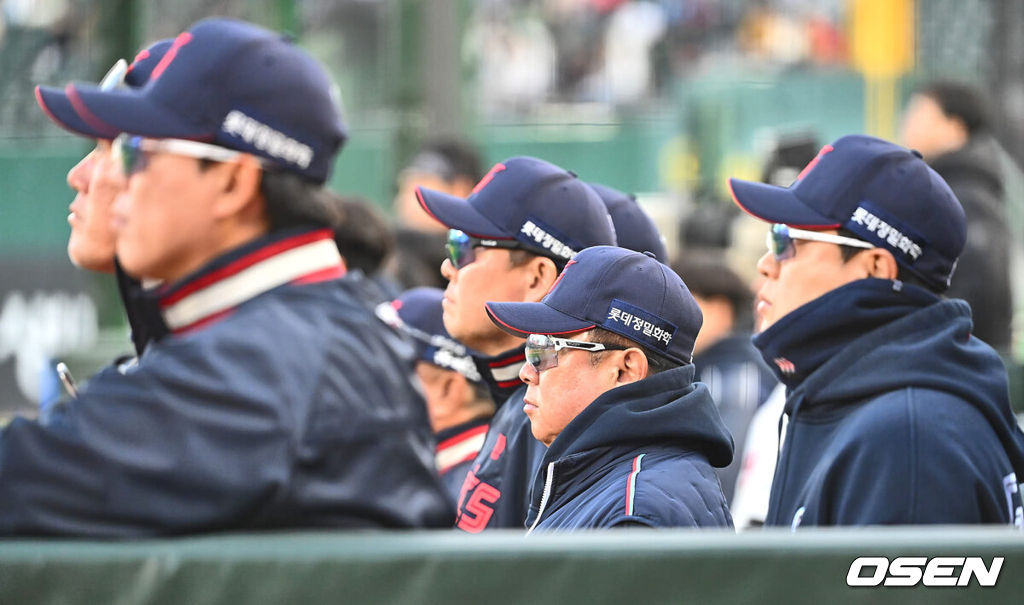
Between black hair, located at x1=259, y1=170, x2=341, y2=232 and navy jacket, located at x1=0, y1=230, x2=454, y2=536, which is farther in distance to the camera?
black hair, located at x1=259, y1=170, x2=341, y2=232

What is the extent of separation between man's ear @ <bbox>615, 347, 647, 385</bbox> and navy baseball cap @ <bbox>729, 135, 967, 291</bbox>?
1.90 ft

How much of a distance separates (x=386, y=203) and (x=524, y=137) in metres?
4.05

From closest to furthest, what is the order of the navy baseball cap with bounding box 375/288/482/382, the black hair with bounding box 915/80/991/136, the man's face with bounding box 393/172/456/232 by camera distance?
1. the navy baseball cap with bounding box 375/288/482/382
2. the black hair with bounding box 915/80/991/136
3. the man's face with bounding box 393/172/456/232

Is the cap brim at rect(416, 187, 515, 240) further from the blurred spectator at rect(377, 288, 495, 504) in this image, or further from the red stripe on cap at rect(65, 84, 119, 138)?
the red stripe on cap at rect(65, 84, 119, 138)

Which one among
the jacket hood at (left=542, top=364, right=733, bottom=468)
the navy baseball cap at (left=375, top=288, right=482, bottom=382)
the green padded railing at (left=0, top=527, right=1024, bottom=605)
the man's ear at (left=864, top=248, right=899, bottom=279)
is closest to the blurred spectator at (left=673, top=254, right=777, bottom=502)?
the navy baseball cap at (left=375, top=288, right=482, bottom=382)

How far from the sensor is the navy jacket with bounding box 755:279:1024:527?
131 inches

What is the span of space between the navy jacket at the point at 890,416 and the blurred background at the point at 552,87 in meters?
3.57

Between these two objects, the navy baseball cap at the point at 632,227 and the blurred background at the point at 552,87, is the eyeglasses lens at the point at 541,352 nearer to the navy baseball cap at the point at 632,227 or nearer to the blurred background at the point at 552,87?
the navy baseball cap at the point at 632,227

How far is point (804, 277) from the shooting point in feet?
12.6

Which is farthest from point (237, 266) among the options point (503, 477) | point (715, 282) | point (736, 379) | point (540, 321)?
point (715, 282)

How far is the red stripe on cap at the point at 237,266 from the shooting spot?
2428mm

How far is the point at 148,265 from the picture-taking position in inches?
96.0

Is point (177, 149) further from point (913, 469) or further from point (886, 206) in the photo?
point (886, 206)

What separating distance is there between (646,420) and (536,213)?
0.87 m
